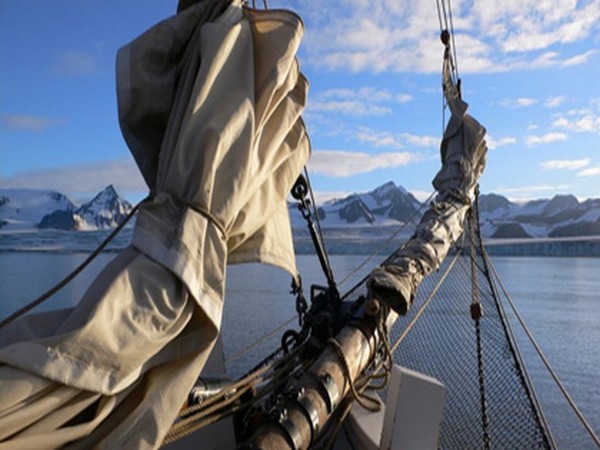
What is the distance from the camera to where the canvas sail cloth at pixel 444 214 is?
2158 millimetres

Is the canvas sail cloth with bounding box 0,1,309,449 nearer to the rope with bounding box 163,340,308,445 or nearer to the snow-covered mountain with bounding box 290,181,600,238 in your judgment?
the rope with bounding box 163,340,308,445

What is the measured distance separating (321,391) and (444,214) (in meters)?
1.98

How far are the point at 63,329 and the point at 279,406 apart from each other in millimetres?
633

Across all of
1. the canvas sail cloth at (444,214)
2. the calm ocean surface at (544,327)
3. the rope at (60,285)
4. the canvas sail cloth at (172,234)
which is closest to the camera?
the canvas sail cloth at (172,234)

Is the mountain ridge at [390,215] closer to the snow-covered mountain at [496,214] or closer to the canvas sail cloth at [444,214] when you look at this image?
the snow-covered mountain at [496,214]

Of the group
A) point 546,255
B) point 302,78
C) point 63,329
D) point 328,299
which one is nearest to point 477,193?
point 328,299

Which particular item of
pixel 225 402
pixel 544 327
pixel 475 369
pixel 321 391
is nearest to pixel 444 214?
pixel 321 391

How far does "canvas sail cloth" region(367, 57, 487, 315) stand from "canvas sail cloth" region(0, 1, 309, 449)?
721 mm

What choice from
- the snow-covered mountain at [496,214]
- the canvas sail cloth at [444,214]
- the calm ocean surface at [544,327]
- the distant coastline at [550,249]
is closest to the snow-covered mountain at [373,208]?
the snow-covered mountain at [496,214]

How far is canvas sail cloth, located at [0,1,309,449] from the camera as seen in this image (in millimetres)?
997

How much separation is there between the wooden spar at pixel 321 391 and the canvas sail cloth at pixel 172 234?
0.32 metres

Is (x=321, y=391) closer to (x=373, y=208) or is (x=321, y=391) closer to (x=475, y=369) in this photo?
(x=475, y=369)

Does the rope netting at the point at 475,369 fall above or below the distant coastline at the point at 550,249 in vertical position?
above

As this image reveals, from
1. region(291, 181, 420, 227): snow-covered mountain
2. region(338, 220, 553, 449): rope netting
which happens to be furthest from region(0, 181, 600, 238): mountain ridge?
region(338, 220, 553, 449): rope netting
